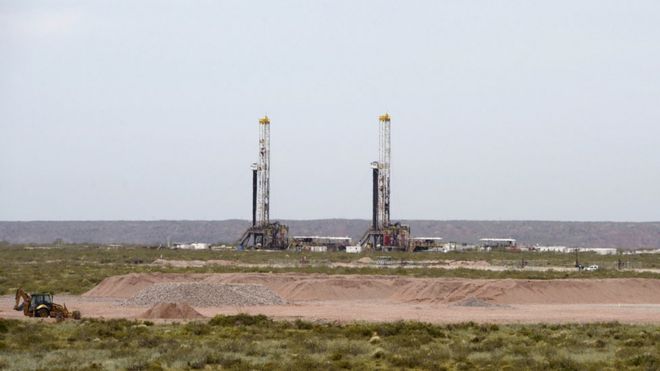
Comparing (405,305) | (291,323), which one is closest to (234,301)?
(405,305)

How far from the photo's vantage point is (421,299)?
69312 mm

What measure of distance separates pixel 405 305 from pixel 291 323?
2032 centimetres

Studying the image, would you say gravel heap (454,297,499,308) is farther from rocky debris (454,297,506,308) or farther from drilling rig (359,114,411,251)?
drilling rig (359,114,411,251)

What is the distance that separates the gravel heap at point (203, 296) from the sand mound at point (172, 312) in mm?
7908

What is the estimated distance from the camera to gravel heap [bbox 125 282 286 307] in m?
62.3

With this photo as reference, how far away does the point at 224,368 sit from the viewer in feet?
102

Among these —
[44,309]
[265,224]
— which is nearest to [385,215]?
[265,224]

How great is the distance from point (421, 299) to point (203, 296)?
13.9 m

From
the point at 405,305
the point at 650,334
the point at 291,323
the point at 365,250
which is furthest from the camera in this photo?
the point at 365,250

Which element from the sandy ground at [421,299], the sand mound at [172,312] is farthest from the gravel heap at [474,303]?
the sand mound at [172,312]

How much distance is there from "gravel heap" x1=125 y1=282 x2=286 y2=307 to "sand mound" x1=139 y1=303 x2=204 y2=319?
311 inches

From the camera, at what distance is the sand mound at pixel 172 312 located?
172ft

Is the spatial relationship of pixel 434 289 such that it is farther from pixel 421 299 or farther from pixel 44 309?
pixel 44 309

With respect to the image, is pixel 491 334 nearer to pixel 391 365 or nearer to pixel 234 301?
pixel 391 365
